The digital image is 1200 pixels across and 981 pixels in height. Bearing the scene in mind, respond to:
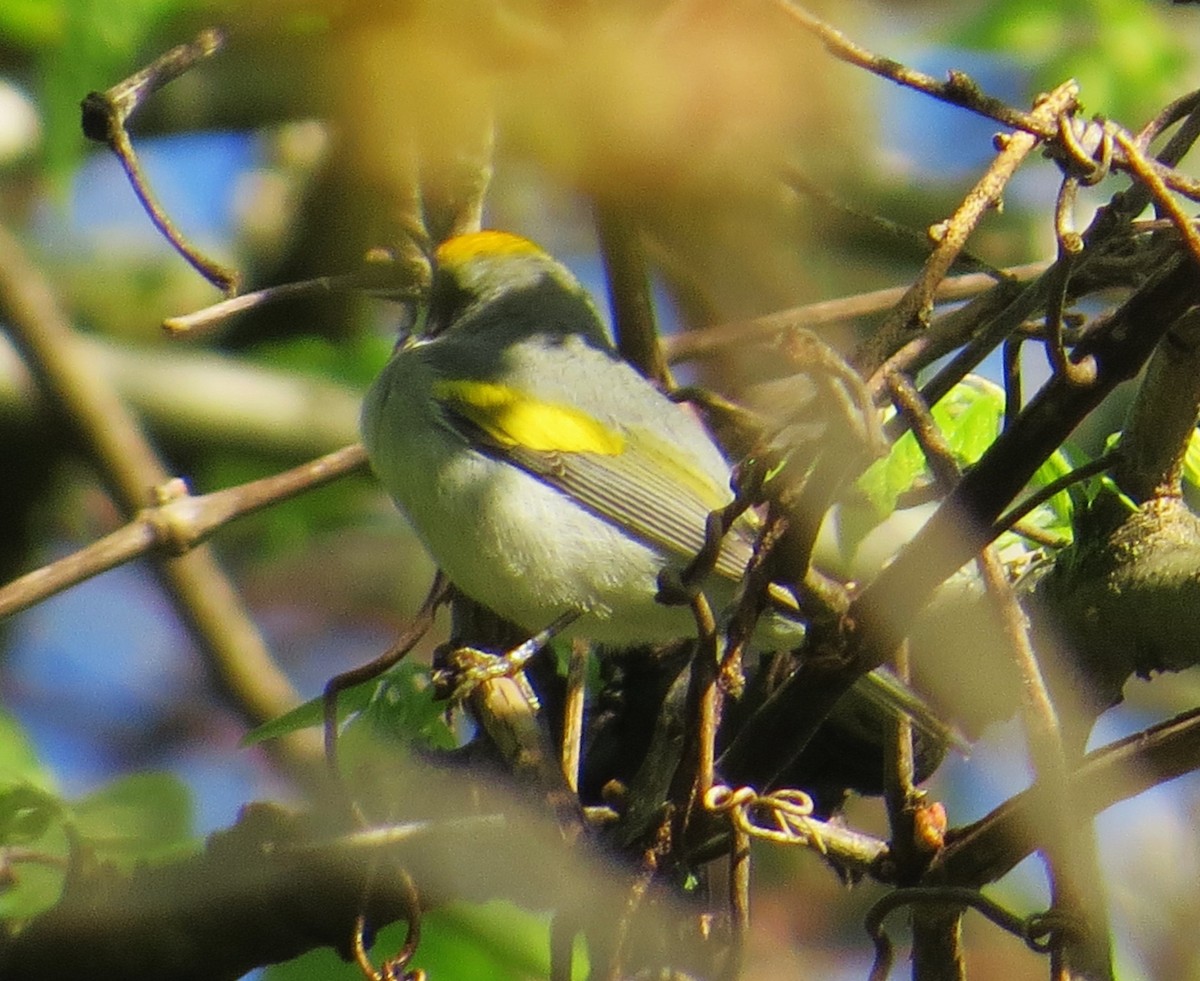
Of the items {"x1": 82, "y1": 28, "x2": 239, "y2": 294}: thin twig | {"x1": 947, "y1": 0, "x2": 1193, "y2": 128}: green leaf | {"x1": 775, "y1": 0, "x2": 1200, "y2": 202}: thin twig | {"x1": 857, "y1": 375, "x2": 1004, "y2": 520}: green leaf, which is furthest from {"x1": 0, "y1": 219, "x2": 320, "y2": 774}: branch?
{"x1": 947, "y1": 0, "x2": 1193, "y2": 128}: green leaf

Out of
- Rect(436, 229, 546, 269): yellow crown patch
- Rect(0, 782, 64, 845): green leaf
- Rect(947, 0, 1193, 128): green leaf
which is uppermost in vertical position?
Rect(947, 0, 1193, 128): green leaf

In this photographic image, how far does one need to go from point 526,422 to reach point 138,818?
1309mm

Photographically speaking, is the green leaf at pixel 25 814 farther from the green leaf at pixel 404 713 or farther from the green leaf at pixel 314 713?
the green leaf at pixel 404 713

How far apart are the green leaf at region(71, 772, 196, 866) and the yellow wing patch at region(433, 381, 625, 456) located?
1177 millimetres

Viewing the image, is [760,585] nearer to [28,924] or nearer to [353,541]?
[28,924]

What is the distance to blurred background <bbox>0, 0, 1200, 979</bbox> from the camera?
2.46m

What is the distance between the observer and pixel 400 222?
11.5 ft

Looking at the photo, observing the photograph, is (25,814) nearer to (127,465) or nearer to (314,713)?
(314,713)

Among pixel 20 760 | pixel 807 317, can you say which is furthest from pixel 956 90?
pixel 20 760

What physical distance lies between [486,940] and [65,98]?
2138 millimetres

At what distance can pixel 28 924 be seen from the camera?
2.13 meters

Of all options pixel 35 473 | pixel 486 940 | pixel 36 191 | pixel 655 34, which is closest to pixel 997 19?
pixel 655 34

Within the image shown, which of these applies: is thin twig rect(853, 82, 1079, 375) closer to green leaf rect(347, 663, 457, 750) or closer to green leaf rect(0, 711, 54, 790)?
green leaf rect(347, 663, 457, 750)

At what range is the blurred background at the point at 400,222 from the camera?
2.46 meters
